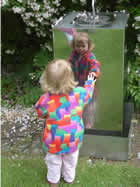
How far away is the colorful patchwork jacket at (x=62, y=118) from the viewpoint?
2.30m

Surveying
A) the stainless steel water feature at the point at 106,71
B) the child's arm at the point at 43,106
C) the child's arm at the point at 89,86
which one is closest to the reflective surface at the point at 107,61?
the stainless steel water feature at the point at 106,71

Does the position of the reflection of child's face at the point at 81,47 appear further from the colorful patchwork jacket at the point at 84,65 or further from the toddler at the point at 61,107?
the toddler at the point at 61,107

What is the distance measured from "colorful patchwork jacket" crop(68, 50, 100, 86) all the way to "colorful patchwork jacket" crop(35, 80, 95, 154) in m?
0.44

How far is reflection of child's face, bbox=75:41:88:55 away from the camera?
8.97 feet

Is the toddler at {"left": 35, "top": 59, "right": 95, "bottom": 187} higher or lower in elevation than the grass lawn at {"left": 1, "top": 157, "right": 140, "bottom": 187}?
higher

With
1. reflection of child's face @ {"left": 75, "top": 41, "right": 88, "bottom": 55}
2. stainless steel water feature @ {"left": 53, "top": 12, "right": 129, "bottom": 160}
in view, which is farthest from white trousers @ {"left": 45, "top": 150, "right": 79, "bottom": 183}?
reflection of child's face @ {"left": 75, "top": 41, "right": 88, "bottom": 55}

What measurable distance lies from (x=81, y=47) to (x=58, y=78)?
25.3 inches

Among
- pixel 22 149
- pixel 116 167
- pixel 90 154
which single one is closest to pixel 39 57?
pixel 22 149

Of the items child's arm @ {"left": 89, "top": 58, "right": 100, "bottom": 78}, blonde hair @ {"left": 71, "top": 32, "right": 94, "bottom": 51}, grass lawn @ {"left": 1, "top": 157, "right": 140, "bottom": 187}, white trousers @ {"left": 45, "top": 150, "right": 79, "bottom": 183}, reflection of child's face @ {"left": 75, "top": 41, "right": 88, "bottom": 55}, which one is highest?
blonde hair @ {"left": 71, "top": 32, "right": 94, "bottom": 51}

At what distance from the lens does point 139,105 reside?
4.17m

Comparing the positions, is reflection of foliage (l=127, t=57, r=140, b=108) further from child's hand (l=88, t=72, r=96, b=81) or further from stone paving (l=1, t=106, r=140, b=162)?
child's hand (l=88, t=72, r=96, b=81)

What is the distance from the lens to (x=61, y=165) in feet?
8.89

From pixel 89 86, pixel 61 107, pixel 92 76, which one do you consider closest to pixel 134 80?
pixel 92 76

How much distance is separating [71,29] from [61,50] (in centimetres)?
24
